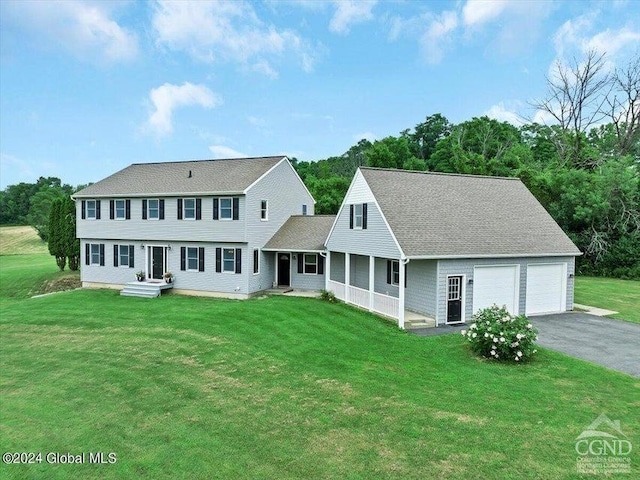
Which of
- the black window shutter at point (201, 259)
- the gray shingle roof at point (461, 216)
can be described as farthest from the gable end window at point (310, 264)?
the gray shingle roof at point (461, 216)

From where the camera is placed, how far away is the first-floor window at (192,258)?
75.1 ft

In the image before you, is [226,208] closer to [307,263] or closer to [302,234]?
[302,234]

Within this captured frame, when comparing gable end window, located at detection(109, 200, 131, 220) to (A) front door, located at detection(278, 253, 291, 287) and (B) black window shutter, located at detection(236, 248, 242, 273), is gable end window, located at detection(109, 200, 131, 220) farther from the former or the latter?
(A) front door, located at detection(278, 253, 291, 287)

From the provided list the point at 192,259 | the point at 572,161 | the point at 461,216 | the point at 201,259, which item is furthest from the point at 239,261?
the point at 572,161

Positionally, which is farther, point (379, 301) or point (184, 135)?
point (184, 135)

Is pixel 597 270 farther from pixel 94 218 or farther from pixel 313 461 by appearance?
pixel 94 218

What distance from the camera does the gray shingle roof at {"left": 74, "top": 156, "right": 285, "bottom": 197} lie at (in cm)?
2248

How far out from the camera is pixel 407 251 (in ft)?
49.5

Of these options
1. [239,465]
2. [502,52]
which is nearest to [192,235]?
[239,465]

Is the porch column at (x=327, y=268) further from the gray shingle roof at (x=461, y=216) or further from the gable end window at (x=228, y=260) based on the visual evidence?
the gray shingle roof at (x=461, y=216)

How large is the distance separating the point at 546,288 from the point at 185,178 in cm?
2025

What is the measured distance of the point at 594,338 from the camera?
1397 centimetres

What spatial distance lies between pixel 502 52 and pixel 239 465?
30.7 m

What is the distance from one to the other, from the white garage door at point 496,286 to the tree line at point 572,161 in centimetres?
1741
